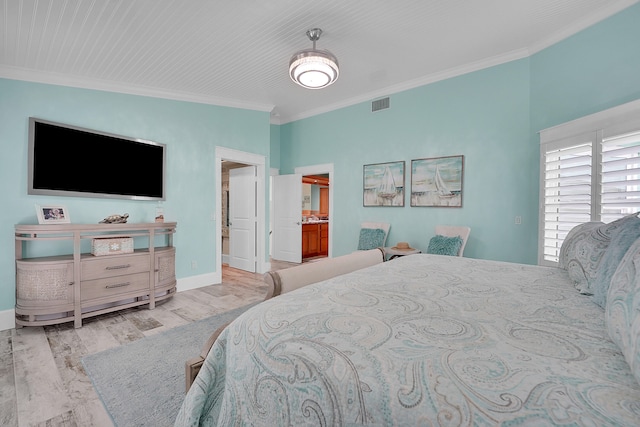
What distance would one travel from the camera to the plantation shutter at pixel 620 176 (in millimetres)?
2293

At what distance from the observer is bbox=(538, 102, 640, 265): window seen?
234 cm

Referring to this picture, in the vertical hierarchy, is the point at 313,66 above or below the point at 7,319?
above

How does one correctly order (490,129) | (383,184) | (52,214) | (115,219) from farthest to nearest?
(383,184), (490,129), (115,219), (52,214)

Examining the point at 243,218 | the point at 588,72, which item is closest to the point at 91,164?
the point at 243,218

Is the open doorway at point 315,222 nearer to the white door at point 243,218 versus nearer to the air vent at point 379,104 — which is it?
the white door at point 243,218

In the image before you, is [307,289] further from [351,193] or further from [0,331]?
[351,193]

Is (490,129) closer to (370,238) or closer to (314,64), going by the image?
(370,238)

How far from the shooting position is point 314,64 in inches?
113

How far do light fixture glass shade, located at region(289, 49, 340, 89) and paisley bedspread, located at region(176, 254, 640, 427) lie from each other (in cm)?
245

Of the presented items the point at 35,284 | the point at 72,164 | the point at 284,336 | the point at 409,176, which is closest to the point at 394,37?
the point at 409,176

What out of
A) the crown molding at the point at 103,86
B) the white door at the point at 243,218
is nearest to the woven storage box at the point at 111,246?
the crown molding at the point at 103,86

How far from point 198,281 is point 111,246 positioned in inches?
54.7

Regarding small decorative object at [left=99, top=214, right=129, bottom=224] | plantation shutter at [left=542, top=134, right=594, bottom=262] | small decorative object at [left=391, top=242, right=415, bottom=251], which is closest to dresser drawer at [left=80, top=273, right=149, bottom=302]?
small decorative object at [left=99, top=214, right=129, bottom=224]

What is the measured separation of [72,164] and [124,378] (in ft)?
8.18
